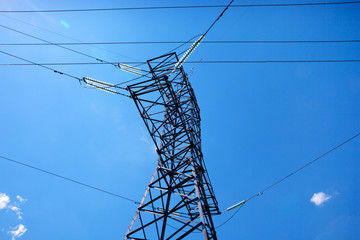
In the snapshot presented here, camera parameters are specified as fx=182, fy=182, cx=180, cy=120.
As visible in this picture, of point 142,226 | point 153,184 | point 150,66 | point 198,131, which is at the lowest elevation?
point 142,226

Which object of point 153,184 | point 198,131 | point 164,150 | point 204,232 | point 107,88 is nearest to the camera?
point 204,232

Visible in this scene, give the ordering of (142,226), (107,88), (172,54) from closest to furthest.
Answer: (142,226) → (107,88) → (172,54)

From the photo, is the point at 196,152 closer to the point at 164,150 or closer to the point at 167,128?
the point at 164,150

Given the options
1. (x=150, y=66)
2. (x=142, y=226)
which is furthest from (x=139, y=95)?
(x=142, y=226)

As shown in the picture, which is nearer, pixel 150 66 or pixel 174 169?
pixel 174 169

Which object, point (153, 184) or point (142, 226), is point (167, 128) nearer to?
point (153, 184)

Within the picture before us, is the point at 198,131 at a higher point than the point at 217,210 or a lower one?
higher

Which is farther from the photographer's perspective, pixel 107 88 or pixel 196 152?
pixel 107 88

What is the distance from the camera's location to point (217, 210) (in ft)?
28.1

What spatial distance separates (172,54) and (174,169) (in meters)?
8.21

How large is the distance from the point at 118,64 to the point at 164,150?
21.8ft

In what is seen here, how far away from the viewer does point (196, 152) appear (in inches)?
352

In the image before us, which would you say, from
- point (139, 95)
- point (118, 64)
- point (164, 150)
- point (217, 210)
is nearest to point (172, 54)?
point (118, 64)

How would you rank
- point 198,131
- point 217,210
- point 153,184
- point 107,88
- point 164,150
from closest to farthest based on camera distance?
1. point 153,184
2. point 217,210
3. point 164,150
4. point 107,88
5. point 198,131
